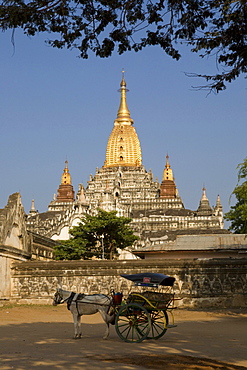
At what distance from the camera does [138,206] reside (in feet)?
254

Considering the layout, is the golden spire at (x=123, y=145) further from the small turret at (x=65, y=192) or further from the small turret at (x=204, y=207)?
the small turret at (x=204, y=207)

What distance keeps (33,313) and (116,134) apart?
75.7 metres

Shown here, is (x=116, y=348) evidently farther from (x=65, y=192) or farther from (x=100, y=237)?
(x=65, y=192)

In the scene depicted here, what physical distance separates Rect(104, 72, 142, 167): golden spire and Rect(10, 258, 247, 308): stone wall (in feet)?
222

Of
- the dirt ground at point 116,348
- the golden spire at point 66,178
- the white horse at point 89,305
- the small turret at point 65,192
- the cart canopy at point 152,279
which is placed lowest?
the dirt ground at point 116,348

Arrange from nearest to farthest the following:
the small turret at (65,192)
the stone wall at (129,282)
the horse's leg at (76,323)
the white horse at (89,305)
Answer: the horse's leg at (76,323), the white horse at (89,305), the stone wall at (129,282), the small turret at (65,192)

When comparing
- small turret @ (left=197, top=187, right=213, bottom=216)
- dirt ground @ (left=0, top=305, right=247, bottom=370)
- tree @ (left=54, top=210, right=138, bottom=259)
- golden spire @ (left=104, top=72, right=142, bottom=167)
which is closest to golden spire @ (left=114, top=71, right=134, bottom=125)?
golden spire @ (left=104, top=72, right=142, bottom=167)

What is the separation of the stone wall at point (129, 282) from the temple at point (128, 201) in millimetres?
30718

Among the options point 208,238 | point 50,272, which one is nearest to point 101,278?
point 50,272

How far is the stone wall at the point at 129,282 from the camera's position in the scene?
22391 millimetres

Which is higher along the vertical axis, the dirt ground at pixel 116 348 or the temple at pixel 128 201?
the temple at pixel 128 201

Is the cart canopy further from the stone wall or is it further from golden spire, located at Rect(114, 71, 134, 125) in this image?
golden spire, located at Rect(114, 71, 134, 125)

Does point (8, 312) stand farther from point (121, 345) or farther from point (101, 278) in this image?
point (121, 345)

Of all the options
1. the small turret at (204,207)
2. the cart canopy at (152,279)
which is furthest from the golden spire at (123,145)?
the cart canopy at (152,279)
